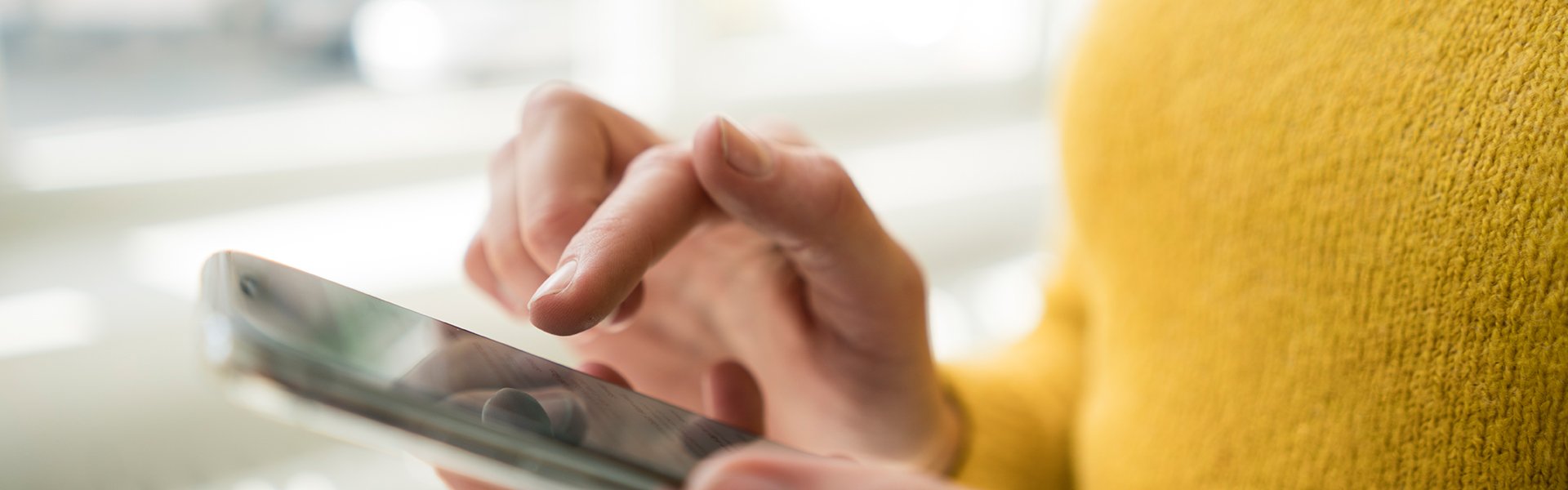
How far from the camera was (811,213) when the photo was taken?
14.6 inches

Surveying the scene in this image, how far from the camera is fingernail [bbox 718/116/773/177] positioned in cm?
35

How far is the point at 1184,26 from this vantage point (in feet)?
1.52

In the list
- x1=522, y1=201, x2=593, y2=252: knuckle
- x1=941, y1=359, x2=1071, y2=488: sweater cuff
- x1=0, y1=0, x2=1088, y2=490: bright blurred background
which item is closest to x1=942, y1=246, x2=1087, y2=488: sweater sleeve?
x1=941, y1=359, x2=1071, y2=488: sweater cuff

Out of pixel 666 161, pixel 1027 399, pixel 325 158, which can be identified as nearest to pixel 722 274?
pixel 666 161

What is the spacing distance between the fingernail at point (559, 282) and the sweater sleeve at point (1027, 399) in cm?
29

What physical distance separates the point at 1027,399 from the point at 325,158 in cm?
68

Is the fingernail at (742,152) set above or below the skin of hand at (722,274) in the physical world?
above

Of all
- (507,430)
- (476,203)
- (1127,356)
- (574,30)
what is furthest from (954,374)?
(574,30)

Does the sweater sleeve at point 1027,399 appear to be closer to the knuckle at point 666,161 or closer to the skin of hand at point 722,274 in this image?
the skin of hand at point 722,274

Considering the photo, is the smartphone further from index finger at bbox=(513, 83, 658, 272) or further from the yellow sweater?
the yellow sweater

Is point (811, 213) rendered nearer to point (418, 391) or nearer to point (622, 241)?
point (622, 241)

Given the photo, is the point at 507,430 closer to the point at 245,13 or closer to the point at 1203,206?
the point at 1203,206

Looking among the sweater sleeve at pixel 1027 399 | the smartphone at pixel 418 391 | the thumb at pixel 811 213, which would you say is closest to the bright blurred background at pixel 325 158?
the sweater sleeve at pixel 1027 399

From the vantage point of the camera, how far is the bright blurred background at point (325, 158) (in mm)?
778
